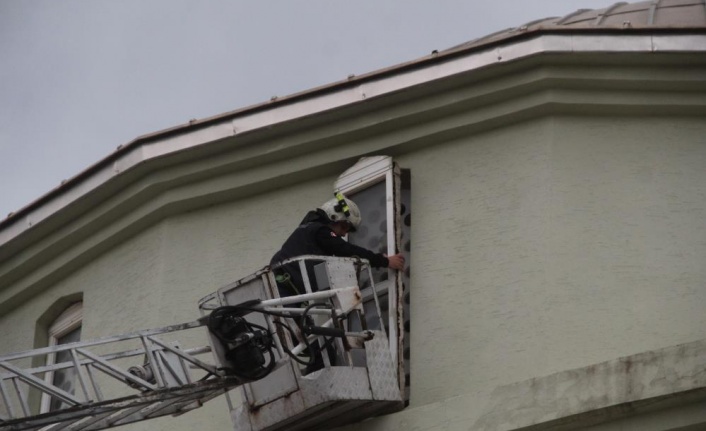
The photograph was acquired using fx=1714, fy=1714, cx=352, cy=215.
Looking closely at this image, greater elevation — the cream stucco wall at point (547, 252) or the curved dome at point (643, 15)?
the curved dome at point (643, 15)

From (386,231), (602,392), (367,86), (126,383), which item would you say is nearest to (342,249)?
(386,231)

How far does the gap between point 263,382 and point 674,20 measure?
20.6 ft

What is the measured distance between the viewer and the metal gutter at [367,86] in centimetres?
1416

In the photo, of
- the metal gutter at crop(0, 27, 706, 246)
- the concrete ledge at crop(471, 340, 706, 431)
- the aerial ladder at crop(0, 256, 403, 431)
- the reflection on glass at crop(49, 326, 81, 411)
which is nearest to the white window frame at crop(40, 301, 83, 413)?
the reflection on glass at crop(49, 326, 81, 411)

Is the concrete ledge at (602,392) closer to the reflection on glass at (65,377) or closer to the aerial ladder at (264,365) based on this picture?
the aerial ladder at (264,365)

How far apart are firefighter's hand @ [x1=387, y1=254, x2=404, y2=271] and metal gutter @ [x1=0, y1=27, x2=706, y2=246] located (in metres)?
1.49

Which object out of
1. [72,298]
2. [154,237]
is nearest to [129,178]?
[154,237]

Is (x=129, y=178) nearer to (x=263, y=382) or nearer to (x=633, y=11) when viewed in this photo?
(x=263, y=382)

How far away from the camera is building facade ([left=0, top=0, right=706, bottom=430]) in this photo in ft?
43.2

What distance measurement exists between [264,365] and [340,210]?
194 centimetres

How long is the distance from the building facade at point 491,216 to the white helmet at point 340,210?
1.56 ft

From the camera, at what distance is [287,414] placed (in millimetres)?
13180

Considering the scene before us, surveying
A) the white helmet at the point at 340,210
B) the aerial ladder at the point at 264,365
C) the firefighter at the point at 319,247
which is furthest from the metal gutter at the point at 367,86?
the aerial ladder at the point at 264,365

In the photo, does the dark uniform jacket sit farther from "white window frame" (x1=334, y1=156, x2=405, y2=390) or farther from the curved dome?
the curved dome
